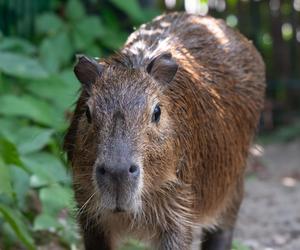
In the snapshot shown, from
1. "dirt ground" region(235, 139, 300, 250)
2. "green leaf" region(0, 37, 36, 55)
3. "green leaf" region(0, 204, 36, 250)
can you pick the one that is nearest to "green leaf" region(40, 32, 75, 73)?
"green leaf" region(0, 37, 36, 55)

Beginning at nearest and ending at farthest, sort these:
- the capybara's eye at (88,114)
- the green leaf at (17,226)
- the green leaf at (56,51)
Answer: the capybara's eye at (88,114) < the green leaf at (17,226) < the green leaf at (56,51)

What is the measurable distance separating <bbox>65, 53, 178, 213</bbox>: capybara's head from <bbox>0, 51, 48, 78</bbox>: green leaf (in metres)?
1.46

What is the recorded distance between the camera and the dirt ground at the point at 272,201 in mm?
6516

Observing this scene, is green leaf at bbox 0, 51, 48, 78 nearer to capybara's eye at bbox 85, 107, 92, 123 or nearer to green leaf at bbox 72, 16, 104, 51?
green leaf at bbox 72, 16, 104, 51

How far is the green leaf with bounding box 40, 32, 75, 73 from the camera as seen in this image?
725cm

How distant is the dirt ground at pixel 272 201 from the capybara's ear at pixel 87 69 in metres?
1.89

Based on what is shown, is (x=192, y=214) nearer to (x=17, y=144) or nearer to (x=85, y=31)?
(x=17, y=144)

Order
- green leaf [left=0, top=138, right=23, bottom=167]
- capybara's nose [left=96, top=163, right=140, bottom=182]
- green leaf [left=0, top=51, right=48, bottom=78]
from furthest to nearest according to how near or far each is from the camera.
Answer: green leaf [left=0, top=51, right=48, bottom=78], green leaf [left=0, top=138, right=23, bottom=167], capybara's nose [left=96, top=163, right=140, bottom=182]

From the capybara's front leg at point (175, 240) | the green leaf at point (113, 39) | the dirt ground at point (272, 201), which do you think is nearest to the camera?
the capybara's front leg at point (175, 240)

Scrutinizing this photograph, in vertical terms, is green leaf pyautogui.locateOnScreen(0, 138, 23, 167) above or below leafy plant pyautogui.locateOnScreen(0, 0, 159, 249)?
above

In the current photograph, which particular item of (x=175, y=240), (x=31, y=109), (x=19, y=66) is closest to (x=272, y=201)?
(x=31, y=109)

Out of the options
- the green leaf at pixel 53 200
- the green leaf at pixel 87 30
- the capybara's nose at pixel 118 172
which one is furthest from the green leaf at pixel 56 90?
the capybara's nose at pixel 118 172

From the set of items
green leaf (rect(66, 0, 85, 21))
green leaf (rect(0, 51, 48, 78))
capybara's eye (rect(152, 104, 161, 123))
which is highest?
capybara's eye (rect(152, 104, 161, 123))

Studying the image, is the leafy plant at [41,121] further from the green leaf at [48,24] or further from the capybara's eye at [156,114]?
the capybara's eye at [156,114]
